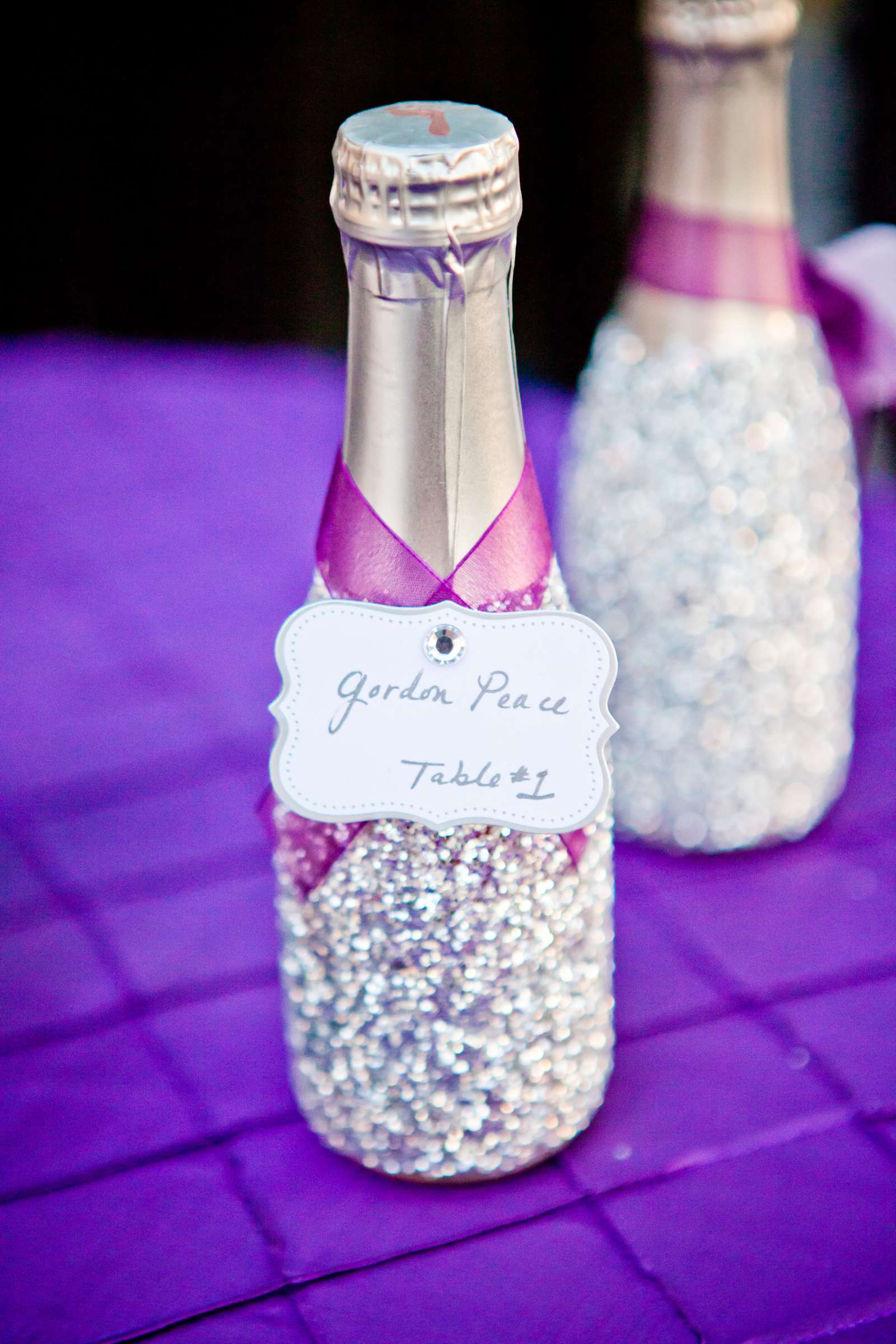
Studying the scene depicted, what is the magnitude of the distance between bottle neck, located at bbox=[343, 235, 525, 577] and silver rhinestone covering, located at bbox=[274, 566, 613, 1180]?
5 centimetres

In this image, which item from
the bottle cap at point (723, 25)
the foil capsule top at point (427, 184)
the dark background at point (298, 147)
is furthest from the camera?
the dark background at point (298, 147)

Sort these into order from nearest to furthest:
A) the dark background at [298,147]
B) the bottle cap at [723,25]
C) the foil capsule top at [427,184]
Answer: the foil capsule top at [427,184] → the bottle cap at [723,25] → the dark background at [298,147]

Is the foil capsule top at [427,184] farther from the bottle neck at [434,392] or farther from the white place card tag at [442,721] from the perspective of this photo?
the white place card tag at [442,721]

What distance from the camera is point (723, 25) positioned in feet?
1.87

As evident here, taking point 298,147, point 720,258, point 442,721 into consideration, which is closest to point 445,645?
point 442,721

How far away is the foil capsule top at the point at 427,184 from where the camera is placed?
1.31ft

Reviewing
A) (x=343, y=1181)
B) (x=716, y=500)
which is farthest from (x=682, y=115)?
(x=343, y=1181)

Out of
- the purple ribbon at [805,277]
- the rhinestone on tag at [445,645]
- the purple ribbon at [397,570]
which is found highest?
the purple ribbon at [805,277]

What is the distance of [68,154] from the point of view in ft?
4.88

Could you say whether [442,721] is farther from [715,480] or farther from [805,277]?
[805,277]

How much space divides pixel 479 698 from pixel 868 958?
0.27 metres

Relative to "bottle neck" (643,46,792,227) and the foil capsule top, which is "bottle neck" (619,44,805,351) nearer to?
"bottle neck" (643,46,792,227)

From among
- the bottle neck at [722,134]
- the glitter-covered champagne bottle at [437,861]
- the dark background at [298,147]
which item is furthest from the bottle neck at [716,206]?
the dark background at [298,147]

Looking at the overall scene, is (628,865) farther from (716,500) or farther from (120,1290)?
(120,1290)
